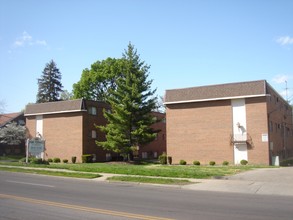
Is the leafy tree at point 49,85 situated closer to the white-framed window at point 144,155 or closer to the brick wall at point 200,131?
the white-framed window at point 144,155

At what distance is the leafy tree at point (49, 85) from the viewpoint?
78812 millimetres

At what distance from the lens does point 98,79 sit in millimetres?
67062

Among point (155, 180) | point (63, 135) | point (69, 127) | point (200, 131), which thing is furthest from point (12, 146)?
point (155, 180)

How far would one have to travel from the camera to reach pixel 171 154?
3912 cm

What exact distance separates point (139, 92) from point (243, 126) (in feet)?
40.5

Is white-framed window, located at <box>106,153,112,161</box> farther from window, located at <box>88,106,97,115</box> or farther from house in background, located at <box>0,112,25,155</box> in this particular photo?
house in background, located at <box>0,112,25,155</box>

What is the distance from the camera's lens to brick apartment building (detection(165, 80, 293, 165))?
35.1 metres

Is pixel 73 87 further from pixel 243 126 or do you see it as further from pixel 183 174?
pixel 183 174

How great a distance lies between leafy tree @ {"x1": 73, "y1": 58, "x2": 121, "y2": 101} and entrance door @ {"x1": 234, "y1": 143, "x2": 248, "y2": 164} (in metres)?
34.6

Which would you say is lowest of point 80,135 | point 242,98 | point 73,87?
point 80,135

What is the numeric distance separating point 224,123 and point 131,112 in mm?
10332

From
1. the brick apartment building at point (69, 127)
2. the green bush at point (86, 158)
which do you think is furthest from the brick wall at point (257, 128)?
the brick apartment building at point (69, 127)

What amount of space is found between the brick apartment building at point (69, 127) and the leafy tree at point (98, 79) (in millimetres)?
17210

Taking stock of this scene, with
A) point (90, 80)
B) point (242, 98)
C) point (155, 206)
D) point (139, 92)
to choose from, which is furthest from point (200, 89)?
point (90, 80)
